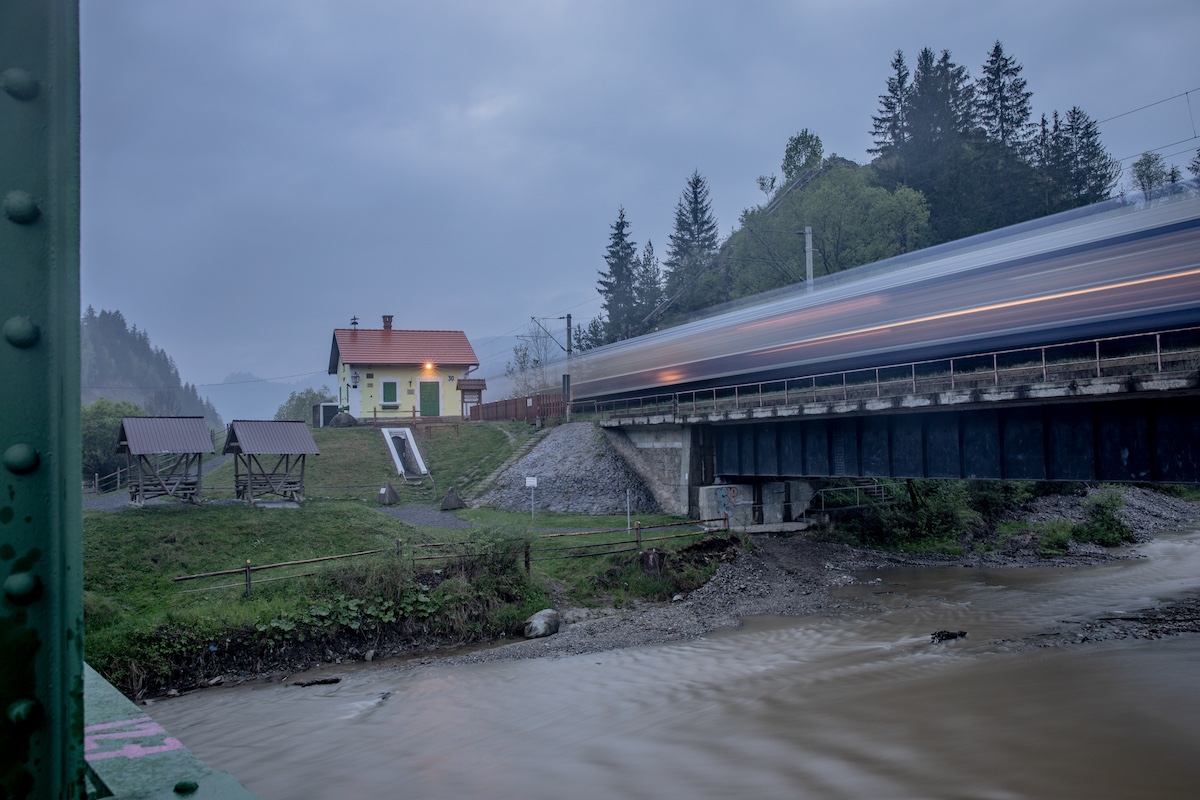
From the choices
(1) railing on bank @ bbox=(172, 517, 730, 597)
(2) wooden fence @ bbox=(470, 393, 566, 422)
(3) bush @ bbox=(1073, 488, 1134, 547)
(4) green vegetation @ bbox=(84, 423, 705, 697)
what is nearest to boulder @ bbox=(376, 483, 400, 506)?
(4) green vegetation @ bbox=(84, 423, 705, 697)

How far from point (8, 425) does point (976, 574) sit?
3043cm

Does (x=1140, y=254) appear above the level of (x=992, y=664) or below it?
above

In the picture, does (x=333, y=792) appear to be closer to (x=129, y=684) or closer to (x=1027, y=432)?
(x=129, y=684)

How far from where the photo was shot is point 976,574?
2717 cm

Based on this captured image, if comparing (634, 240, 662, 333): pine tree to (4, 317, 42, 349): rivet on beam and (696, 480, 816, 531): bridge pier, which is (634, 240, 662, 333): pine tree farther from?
(4, 317, 42, 349): rivet on beam

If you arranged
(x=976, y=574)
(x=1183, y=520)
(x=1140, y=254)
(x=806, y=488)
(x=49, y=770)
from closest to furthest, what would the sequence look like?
1. (x=49, y=770)
2. (x=1140, y=254)
3. (x=976, y=574)
4. (x=806, y=488)
5. (x=1183, y=520)

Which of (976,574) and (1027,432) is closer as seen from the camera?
(1027,432)

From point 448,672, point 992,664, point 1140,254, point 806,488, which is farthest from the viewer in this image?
point 806,488

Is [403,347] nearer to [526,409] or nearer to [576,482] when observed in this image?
[526,409]

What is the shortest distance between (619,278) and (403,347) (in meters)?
41.6

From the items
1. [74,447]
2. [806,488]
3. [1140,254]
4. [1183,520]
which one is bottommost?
[1183,520]

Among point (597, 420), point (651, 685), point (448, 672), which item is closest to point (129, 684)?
point (448, 672)

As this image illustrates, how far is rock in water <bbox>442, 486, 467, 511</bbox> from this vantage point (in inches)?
1367

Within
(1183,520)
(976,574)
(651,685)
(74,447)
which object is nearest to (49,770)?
(74,447)
